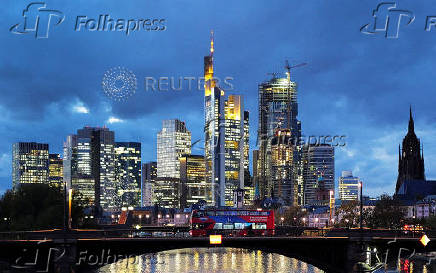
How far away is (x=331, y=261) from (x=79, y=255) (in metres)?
29.9

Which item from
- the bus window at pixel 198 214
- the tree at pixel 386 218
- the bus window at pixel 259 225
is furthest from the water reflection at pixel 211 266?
the tree at pixel 386 218

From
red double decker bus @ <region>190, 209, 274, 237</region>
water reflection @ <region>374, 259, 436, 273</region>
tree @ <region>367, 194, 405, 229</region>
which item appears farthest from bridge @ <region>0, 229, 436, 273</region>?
tree @ <region>367, 194, 405, 229</region>

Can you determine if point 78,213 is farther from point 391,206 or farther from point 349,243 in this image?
point 391,206

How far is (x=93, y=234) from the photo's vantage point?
270ft

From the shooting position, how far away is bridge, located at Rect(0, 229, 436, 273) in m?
77.8

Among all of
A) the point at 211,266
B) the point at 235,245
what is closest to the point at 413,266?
the point at 211,266

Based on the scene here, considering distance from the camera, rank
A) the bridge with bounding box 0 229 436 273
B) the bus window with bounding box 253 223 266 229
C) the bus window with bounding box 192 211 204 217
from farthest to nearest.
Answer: the bus window with bounding box 192 211 204 217, the bus window with bounding box 253 223 266 229, the bridge with bounding box 0 229 436 273

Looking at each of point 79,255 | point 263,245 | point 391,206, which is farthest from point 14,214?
point 391,206

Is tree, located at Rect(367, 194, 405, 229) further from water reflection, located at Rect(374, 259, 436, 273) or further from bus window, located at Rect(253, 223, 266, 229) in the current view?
bus window, located at Rect(253, 223, 266, 229)

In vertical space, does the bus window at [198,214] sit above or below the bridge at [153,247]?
above

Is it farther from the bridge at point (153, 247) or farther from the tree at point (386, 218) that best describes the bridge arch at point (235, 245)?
the tree at point (386, 218)

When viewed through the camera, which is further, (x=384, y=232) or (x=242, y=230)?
(x=242, y=230)

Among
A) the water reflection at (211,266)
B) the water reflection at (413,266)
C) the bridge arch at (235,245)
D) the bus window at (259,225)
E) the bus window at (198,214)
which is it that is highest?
the bus window at (198,214)

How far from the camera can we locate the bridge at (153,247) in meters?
77.8
